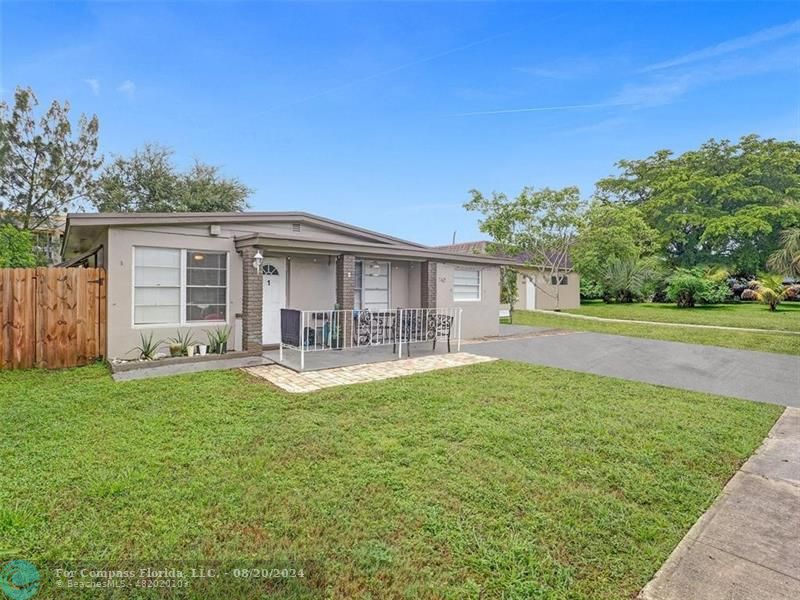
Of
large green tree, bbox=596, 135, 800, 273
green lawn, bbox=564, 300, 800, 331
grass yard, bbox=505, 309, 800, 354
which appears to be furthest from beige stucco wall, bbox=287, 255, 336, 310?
large green tree, bbox=596, 135, 800, 273

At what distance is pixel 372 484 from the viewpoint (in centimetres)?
340

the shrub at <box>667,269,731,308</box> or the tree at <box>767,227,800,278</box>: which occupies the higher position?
the tree at <box>767,227,800,278</box>

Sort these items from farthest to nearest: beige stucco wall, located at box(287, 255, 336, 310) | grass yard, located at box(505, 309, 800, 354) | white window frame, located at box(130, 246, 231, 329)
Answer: grass yard, located at box(505, 309, 800, 354)
beige stucco wall, located at box(287, 255, 336, 310)
white window frame, located at box(130, 246, 231, 329)

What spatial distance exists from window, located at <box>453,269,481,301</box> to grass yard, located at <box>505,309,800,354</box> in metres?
4.76

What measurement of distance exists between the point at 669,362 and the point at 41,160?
28443mm

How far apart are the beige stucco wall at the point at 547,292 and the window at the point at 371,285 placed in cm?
1441

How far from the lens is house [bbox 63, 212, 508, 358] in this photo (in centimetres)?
799

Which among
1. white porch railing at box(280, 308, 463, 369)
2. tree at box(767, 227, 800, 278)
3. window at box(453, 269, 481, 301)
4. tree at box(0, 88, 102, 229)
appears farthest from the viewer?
tree at box(0, 88, 102, 229)

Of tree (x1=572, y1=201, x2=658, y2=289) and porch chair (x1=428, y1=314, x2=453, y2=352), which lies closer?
porch chair (x1=428, y1=314, x2=453, y2=352)

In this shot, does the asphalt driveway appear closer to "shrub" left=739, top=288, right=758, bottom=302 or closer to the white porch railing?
the white porch railing

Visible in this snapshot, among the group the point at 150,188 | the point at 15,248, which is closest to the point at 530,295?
the point at 150,188

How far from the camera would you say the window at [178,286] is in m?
8.23

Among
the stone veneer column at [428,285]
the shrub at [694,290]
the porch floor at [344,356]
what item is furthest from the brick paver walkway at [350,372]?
the shrub at [694,290]

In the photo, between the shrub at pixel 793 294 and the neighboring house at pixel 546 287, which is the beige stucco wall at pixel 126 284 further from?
the shrub at pixel 793 294
